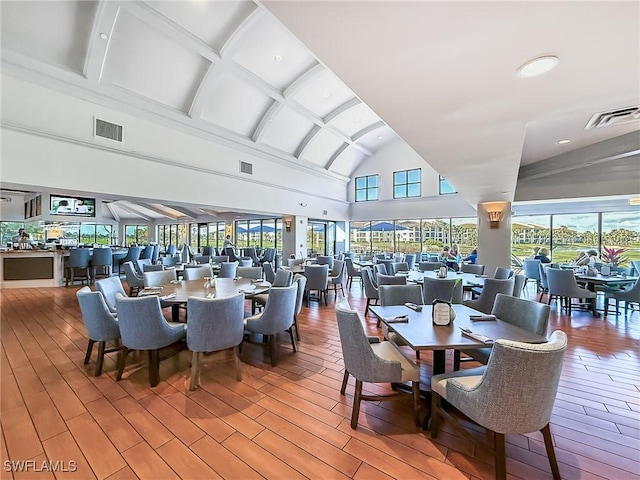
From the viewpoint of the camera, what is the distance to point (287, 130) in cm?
898

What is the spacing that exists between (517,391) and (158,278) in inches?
192

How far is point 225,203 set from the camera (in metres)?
7.79

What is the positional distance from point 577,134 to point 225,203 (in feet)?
25.4

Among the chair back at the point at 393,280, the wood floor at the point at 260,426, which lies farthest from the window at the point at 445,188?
the wood floor at the point at 260,426

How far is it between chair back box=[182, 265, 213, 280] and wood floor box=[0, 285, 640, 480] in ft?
5.98

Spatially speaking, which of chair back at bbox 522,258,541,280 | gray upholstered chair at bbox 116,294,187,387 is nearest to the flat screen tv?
gray upholstered chair at bbox 116,294,187,387

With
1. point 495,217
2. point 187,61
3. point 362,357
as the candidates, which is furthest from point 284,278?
point 495,217

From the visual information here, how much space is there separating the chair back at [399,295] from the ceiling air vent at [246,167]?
6.35 metres

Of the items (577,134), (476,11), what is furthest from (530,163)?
(476,11)

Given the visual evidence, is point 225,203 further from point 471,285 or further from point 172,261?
point 471,285

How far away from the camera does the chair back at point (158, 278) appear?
438cm

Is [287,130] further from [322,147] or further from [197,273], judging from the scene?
[197,273]

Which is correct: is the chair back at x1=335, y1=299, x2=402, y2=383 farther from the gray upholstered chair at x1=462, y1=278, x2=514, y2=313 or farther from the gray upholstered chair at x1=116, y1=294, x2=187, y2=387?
the gray upholstered chair at x1=462, y1=278, x2=514, y2=313

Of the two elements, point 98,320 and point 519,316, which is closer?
point 519,316
